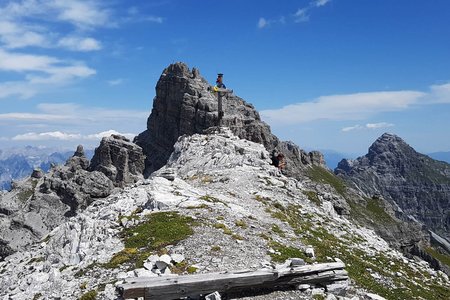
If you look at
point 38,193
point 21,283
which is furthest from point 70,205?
point 21,283

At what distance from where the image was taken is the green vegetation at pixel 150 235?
24188 mm

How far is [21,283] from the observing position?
25.4 metres

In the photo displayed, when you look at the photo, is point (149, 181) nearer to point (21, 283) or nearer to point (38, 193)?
point (21, 283)

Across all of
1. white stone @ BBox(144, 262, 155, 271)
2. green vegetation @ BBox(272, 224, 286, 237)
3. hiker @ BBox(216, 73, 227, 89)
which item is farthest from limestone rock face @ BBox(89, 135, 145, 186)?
white stone @ BBox(144, 262, 155, 271)

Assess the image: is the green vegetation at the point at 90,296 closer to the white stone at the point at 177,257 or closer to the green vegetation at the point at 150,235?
the green vegetation at the point at 150,235

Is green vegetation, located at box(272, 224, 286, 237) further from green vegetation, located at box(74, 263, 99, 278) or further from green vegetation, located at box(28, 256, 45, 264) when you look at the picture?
green vegetation, located at box(28, 256, 45, 264)

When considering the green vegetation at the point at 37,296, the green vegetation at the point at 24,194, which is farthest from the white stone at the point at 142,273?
the green vegetation at the point at 24,194

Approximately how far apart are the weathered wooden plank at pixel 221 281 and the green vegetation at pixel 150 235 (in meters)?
4.78

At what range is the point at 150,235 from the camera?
27.5 meters

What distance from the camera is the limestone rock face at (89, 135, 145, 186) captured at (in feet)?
612

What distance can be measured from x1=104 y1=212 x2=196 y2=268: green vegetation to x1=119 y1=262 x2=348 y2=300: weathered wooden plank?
478 cm

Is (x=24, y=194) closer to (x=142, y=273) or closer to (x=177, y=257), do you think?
(x=177, y=257)

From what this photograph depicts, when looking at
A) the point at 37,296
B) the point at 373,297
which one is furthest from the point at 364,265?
the point at 37,296

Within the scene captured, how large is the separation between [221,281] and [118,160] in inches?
7010
